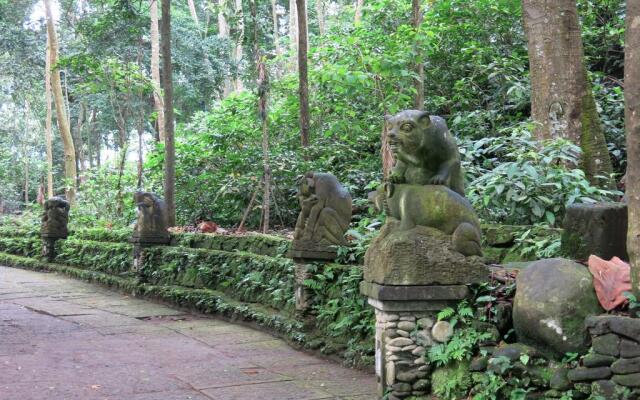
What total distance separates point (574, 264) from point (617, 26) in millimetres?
8353

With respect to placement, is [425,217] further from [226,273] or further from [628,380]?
[226,273]

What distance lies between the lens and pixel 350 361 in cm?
643

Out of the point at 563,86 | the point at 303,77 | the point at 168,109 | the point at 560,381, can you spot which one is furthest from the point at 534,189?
the point at 168,109

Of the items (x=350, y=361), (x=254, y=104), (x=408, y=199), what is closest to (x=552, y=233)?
(x=408, y=199)

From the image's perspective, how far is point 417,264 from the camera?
4.90 meters

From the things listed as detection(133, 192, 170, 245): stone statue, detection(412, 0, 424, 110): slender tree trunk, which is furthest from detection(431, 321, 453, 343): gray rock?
detection(133, 192, 170, 245): stone statue

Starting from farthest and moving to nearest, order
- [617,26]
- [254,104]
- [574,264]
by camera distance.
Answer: [254,104]
[617,26]
[574,264]

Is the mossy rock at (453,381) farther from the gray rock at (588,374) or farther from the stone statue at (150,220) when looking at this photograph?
the stone statue at (150,220)

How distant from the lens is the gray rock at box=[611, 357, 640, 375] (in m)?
3.63

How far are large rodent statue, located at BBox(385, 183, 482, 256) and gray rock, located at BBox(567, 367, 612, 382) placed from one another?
4.22 feet

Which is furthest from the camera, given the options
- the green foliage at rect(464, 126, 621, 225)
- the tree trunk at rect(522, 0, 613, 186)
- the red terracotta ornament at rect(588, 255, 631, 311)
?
the tree trunk at rect(522, 0, 613, 186)

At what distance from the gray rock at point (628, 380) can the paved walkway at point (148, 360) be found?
2205 millimetres

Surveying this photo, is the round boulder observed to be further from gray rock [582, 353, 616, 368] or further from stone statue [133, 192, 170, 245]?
stone statue [133, 192, 170, 245]

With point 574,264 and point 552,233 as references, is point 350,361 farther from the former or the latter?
point 574,264
